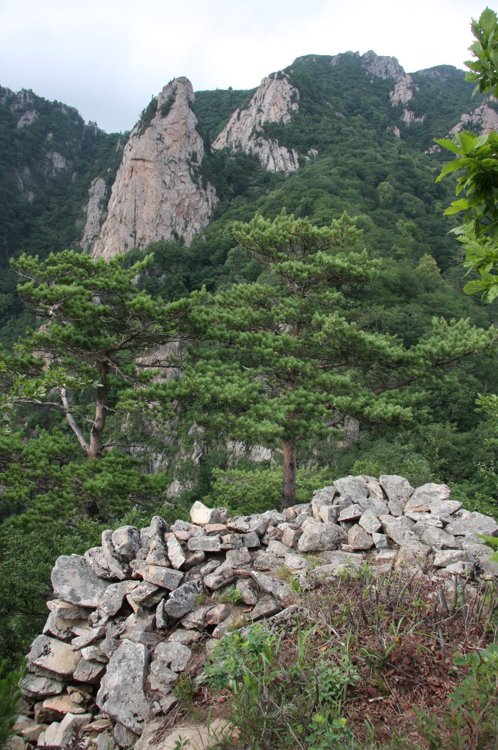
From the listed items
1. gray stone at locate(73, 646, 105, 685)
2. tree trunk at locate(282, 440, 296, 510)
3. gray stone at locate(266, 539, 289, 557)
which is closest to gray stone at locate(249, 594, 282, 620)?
gray stone at locate(266, 539, 289, 557)

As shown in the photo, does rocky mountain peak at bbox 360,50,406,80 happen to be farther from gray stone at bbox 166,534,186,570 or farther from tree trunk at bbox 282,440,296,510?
gray stone at bbox 166,534,186,570

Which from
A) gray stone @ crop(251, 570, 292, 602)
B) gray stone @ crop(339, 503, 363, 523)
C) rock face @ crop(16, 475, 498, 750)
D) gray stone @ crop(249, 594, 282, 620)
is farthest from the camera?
gray stone @ crop(339, 503, 363, 523)

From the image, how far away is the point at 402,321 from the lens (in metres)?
28.2

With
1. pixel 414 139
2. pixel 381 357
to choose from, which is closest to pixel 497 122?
pixel 414 139

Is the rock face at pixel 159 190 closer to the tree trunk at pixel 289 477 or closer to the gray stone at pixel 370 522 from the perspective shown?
the tree trunk at pixel 289 477

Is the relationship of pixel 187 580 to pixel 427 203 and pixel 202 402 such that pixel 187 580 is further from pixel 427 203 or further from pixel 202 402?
pixel 427 203

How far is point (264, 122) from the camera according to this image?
90.1 meters

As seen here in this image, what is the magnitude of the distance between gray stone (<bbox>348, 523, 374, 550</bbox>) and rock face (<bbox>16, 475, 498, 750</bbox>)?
0.01 metres

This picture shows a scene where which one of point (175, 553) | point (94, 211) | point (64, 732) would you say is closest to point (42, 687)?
point (64, 732)

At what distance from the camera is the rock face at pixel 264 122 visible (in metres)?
84.1

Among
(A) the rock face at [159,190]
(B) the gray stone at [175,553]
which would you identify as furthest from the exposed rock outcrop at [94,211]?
(B) the gray stone at [175,553]

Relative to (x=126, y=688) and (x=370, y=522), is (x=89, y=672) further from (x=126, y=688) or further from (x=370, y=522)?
(x=370, y=522)

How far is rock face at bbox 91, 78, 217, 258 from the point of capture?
68.2m

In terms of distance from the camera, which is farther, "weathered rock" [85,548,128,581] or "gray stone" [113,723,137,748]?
"weathered rock" [85,548,128,581]
